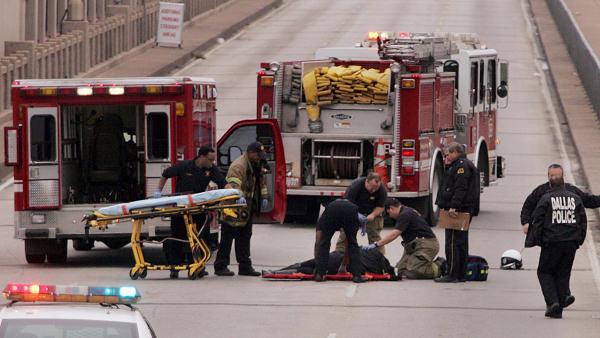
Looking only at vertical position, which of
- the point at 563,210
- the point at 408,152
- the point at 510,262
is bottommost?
the point at 510,262

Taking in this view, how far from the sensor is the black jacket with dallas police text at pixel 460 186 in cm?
1895

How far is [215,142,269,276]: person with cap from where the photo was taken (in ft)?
63.2

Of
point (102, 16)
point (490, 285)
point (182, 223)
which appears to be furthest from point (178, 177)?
point (102, 16)

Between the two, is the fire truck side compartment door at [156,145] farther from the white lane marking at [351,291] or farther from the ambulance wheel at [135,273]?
the white lane marking at [351,291]

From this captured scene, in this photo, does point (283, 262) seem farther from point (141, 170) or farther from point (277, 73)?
point (277, 73)

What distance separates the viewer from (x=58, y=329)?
30.3 feet

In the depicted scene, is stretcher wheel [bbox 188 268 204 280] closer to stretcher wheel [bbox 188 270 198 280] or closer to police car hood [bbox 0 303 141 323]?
stretcher wheel [bbox 188 270 198 280]

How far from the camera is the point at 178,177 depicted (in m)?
19.5

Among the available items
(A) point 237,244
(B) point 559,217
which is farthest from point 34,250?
(B) point 559,217

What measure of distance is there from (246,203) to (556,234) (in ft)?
14.4

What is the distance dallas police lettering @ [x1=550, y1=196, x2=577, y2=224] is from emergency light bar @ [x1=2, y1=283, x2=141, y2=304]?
752 centimetres

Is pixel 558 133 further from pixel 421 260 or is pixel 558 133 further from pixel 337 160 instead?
pixel 421 260

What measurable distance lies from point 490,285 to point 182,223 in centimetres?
377

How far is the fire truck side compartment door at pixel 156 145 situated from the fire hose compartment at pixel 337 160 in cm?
500
